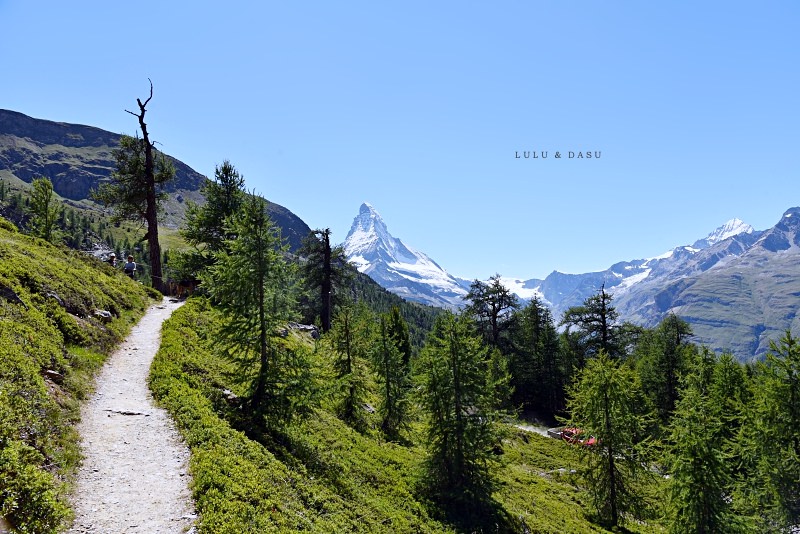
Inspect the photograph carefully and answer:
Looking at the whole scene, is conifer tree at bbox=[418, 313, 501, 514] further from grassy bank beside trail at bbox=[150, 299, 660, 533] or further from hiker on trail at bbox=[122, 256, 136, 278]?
hiker on trail at bbox=[122, 256, 136, 278]

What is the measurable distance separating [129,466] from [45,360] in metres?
5.35

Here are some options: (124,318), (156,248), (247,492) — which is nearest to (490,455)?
(247,492)

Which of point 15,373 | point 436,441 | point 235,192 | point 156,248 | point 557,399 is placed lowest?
point 557,399

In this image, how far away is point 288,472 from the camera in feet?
45.8

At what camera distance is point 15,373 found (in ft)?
37.7

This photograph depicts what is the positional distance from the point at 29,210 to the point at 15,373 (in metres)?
42.5

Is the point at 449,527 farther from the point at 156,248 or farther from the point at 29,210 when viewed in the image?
the point at 29,210

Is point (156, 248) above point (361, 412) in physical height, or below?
above

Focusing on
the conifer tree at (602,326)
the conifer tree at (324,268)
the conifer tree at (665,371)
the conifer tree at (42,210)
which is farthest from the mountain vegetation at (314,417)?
the conifer tree at (602,326)

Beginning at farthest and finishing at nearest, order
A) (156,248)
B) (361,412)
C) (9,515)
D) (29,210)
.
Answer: (29,210) → (156,248) → (361,412) → (9,515)

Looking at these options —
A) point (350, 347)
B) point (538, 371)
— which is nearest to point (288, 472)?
point (350, 347)

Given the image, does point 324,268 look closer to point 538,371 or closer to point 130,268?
point 130,268

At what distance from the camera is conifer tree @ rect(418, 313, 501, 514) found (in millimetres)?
20688

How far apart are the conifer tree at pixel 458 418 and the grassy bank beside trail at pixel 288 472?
1225 millimetres
